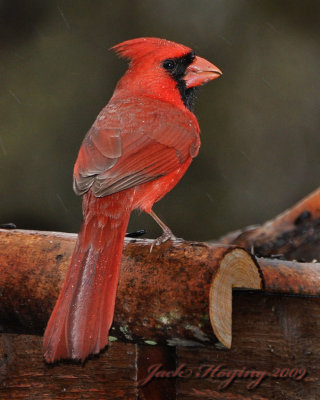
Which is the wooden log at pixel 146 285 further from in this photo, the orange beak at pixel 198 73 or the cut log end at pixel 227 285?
the orange beak at pixel 198 73

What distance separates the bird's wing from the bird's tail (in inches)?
3.0

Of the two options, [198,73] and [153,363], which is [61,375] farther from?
[198,73]

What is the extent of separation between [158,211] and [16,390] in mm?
3632

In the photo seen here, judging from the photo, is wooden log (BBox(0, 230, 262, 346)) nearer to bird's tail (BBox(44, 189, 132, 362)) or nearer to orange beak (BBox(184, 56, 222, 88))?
bird's tail (BBox(44, 189, 132, 362))

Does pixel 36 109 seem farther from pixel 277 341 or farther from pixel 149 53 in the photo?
pixel 277 341

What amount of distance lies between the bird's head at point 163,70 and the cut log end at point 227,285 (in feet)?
2.47

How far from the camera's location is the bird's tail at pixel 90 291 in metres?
1.26

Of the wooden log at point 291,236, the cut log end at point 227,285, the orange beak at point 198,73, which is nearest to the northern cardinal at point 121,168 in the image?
the orange beak at point 198,73

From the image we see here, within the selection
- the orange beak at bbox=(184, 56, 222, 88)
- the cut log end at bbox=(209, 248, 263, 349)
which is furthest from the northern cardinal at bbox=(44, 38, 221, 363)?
the cut log end at bbox=(209, 248, 263, 349)

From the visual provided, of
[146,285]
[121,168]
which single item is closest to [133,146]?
[121,168]

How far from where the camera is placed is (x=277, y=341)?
1.48 m

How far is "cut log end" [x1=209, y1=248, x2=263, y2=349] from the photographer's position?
1324mm

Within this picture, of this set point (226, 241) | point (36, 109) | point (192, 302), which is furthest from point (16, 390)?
point (36, 109)

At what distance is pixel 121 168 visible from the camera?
5.15ft
